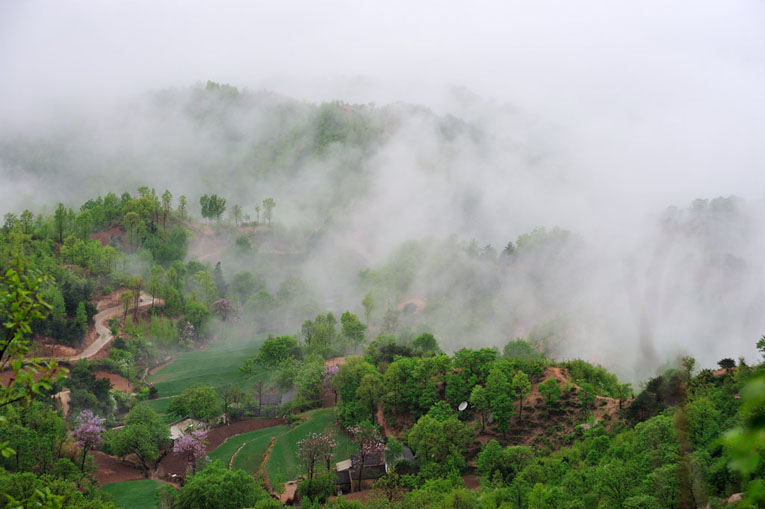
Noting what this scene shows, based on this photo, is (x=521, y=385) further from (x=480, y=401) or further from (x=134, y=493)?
(x=134, y=493)

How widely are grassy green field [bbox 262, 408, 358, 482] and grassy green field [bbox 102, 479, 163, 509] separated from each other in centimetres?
719

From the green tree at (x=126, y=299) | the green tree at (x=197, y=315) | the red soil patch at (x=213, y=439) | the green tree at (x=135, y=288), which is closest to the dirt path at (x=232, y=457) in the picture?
the red soil patch at (x=213, y=439)

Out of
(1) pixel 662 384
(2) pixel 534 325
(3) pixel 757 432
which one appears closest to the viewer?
(3) pixel 757 432

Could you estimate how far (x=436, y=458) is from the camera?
128 ft

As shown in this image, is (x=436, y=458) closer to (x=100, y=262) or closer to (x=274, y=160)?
(x=100, y=262)

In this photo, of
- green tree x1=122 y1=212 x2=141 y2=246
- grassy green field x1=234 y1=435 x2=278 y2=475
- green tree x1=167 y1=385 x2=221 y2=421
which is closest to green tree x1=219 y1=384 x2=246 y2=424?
green tree x1=167 y1=385 x2=221 y2=421

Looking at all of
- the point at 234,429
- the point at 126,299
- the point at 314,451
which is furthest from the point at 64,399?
the point at 314,451

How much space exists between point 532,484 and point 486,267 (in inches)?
2503

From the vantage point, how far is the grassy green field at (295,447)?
39875 millimetres

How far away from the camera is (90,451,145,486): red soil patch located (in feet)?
128

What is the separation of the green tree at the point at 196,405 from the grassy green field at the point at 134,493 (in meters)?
8.81

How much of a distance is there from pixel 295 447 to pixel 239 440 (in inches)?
197

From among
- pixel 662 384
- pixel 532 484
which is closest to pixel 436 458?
pixel 532 484

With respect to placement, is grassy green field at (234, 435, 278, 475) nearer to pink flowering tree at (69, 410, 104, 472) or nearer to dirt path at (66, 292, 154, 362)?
pink flowering tree at (69, 410, 104, 472)
